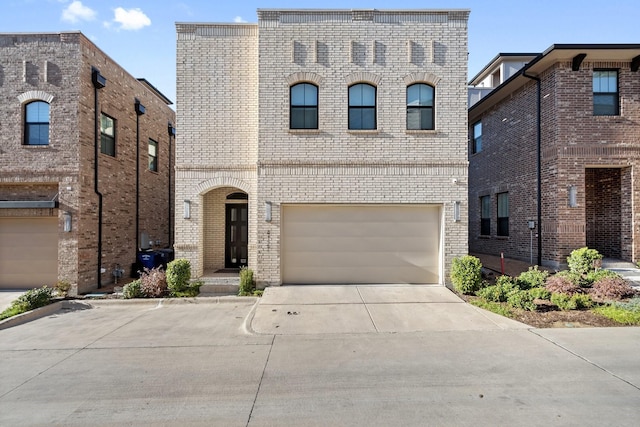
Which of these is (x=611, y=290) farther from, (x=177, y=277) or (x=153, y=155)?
(x=153, y=155)

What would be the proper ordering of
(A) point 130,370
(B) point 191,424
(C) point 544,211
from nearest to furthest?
(B) point 191,424
(A) point 130,370
(C) point 544,211

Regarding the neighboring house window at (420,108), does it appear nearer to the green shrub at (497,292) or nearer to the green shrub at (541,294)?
the green shrub at (497,292)

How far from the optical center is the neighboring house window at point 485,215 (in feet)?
51.9

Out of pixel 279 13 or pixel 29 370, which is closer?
pixel 29 370

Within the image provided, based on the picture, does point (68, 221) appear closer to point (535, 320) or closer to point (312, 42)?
point (312, 42)

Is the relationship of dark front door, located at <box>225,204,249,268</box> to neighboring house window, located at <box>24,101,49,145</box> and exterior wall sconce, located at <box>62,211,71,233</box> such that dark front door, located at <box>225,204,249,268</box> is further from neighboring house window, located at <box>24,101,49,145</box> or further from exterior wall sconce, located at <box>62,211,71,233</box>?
neighboring house window, located at <box>24,101,49,145</box>

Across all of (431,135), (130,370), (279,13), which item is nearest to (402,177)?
(431,135)

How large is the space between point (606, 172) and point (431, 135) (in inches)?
328

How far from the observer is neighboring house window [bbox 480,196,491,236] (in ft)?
51.9

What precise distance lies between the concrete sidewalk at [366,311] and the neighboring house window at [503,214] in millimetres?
7270

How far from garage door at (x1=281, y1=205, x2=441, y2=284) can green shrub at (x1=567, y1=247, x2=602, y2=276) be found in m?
4.16

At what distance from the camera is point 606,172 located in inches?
496

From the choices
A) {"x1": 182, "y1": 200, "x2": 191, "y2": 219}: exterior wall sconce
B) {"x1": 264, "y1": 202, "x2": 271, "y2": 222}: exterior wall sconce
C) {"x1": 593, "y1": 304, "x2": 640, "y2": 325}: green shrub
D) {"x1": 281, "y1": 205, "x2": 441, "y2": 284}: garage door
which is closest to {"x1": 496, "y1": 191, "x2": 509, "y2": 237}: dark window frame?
{"x1": 281, "y1": 205, "x2": 441, "y2": 284}: garage door

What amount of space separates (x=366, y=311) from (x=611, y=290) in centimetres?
603
